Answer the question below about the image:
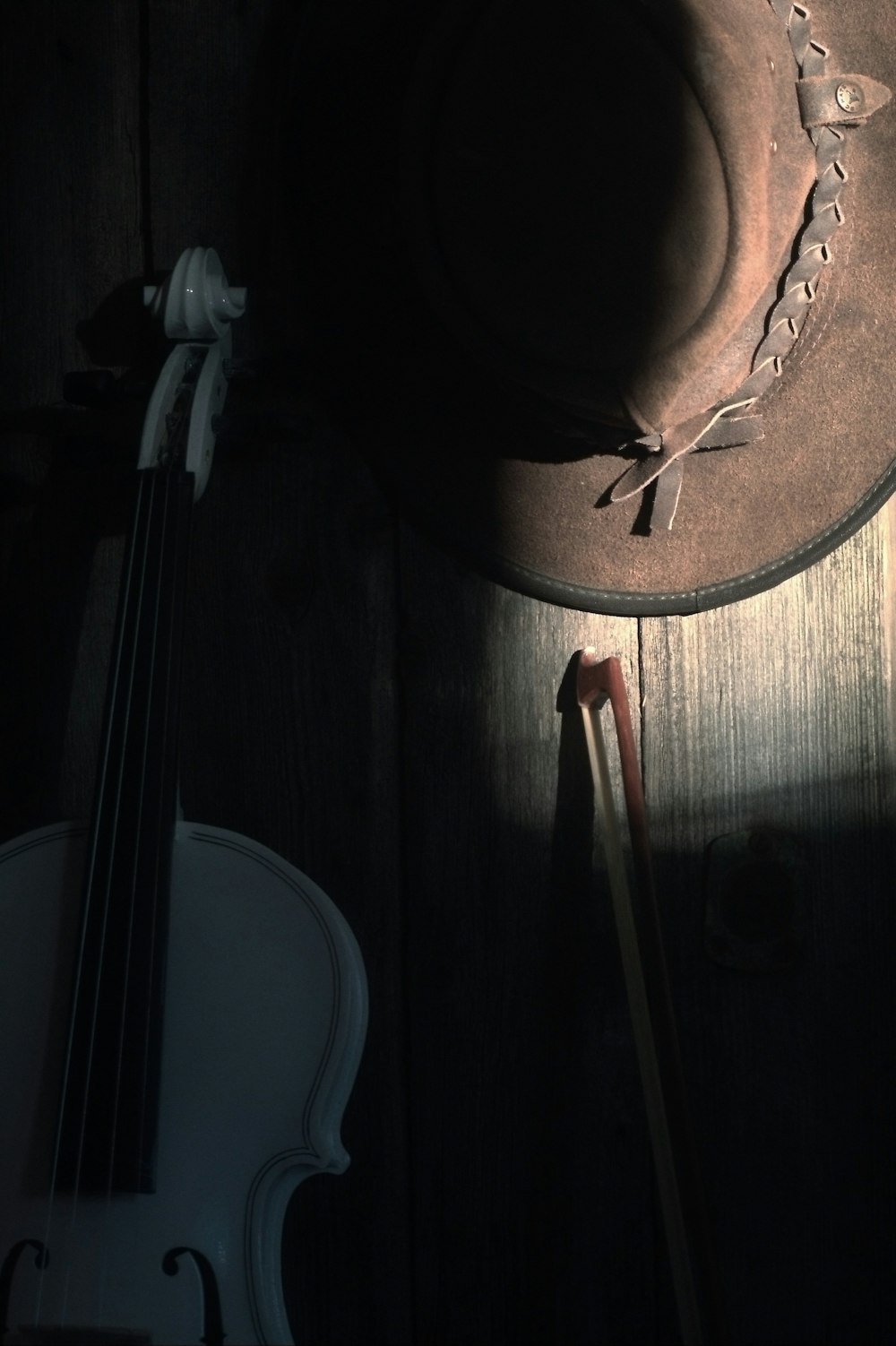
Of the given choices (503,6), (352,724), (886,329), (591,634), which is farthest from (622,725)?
(503,6)

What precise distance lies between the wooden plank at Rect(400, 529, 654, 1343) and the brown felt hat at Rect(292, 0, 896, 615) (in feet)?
0.26

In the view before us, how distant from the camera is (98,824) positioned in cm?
68

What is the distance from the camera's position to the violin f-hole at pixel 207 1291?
2.02 feet

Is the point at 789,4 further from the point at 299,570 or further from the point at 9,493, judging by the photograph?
the point at 9,493

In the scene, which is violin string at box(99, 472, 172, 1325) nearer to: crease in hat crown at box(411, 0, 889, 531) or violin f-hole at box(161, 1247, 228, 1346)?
violin f-hole at box(161, 1247, 228, 1346)

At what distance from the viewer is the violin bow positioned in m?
0.72

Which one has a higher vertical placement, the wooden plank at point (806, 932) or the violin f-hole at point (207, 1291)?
the wooden plank at point (806, 932)

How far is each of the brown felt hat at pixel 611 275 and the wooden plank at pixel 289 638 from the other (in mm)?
71

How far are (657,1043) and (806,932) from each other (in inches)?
7.9

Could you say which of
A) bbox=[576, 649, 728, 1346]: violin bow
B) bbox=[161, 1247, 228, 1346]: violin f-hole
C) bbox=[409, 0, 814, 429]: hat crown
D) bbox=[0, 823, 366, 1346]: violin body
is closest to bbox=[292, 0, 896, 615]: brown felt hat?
bbox=[409, 0, 814, 429]: hat crown

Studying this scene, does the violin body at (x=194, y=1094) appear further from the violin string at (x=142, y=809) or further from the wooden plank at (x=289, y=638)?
the wooden plank at (x=289, y=638)

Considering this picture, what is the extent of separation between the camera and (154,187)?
914mm

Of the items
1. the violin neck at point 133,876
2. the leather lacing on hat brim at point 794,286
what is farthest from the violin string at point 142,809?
the leather lacing on hat brim at point 794,286

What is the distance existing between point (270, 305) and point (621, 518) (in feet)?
1.08
